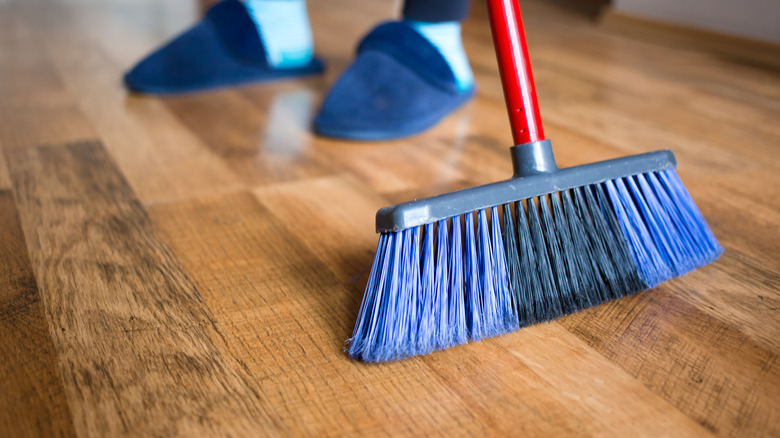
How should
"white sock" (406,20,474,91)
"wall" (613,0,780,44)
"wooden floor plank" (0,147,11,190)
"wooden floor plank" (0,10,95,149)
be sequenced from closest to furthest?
"wooden floor plank" (0,147,11,190)
"wooden floor plank" (0,10,95,149)
"white sock" (406,20,474,91)
"wall" (613,0,780,44)

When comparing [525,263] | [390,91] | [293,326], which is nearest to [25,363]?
[293,326]

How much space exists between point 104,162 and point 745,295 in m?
0.82

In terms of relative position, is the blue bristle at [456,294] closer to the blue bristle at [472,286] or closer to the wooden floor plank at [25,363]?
the blue bristle at [472,286]

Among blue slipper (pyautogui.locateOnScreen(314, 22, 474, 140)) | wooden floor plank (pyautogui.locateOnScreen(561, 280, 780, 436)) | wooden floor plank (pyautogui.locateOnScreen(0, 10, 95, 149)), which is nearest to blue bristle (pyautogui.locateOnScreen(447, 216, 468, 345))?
wooden floor plank (pyautogui.locateOnScreen(561, 280, 780, 436))

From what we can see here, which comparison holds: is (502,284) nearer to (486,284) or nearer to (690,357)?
(486,284)

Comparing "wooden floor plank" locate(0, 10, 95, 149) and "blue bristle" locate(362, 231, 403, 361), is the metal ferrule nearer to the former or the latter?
"blue bristle" locate(362, 231, 403, 361)

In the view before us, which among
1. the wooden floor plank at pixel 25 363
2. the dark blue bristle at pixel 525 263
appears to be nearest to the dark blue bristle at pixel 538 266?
the dark blue bristle at pixel 525 263

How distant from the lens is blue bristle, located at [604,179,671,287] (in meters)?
0.67

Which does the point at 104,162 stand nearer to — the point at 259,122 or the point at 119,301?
the point at 259,122

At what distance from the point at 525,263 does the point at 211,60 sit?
36.5 inches

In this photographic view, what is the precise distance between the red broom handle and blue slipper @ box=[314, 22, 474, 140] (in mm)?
401

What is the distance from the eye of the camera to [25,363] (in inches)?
21.4

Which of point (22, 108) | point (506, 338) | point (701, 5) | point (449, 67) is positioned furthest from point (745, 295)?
point (701, 5)

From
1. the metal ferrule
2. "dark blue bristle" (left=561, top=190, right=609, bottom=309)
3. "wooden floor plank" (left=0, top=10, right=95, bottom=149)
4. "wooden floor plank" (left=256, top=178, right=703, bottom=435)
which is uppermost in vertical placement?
the metal ferrule
